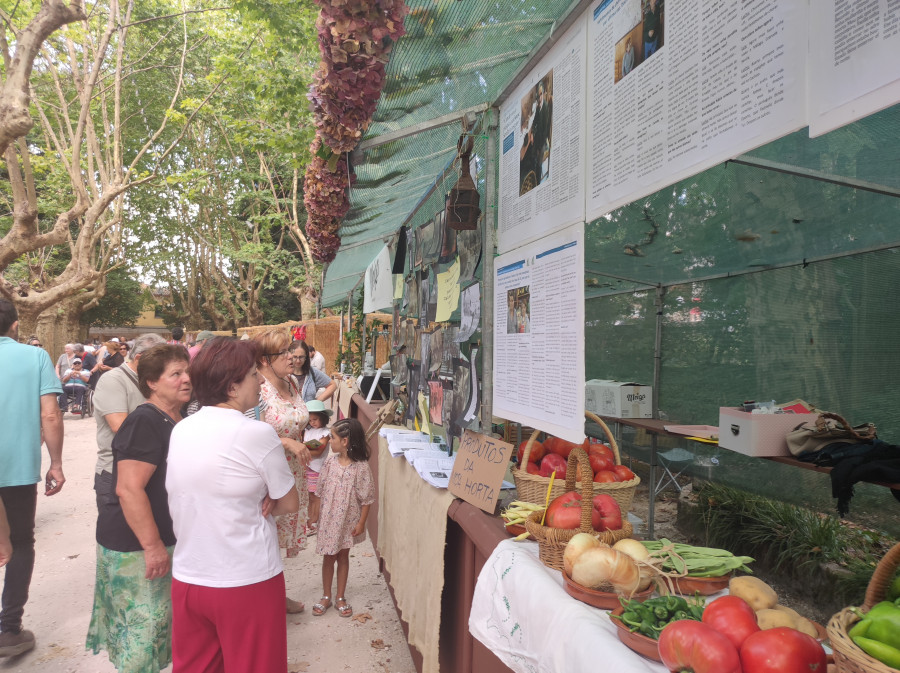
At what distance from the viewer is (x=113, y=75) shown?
1516 centimetres

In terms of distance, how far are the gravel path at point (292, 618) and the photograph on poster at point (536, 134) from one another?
10.0 feet

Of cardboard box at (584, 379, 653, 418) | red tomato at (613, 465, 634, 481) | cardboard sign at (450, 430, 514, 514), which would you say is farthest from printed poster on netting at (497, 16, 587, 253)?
cardboard box at (584, 379, 653, 418)

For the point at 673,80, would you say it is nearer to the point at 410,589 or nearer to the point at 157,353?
the point at 157,353

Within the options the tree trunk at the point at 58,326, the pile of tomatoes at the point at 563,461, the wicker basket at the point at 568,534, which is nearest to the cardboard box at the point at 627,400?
the pile of tomatoes at the point at 563,461

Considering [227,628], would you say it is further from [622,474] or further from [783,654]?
[783,654]

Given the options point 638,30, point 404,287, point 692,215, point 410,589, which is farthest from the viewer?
point 404,287

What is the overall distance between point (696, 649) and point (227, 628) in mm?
1910

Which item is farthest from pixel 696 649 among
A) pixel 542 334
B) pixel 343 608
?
pixel 343 608

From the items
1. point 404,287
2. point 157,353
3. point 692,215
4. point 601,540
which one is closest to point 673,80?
point 601,540

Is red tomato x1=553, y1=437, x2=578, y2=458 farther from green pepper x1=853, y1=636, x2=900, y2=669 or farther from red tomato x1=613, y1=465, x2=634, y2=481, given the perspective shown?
green pepper x1=853, y1=636, x2=900, y2=669

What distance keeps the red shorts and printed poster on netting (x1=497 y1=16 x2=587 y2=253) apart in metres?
1.88

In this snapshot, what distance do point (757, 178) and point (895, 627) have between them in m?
3.74

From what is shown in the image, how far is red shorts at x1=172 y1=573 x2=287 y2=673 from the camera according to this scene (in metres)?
2.24

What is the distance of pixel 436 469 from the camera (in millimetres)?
3064
